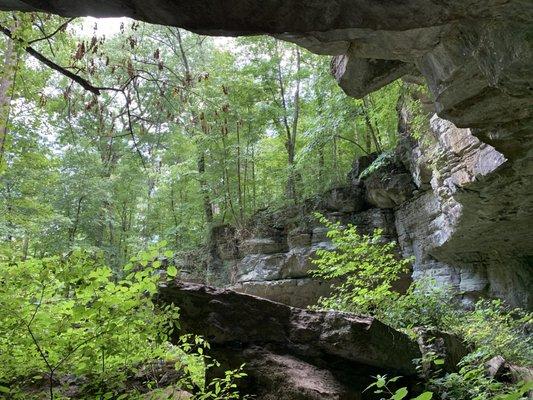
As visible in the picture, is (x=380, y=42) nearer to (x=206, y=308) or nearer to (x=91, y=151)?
(x=206, y=308)

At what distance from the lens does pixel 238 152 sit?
587 inches

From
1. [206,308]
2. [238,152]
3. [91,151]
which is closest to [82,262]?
[206,308]

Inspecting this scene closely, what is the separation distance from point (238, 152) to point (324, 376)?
434 inches

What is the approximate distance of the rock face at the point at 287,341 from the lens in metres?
4.66

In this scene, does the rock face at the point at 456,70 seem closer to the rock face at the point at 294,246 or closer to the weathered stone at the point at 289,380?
the rock face at the point at 294,246

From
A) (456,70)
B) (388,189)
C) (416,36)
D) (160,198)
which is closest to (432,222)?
(388,189)

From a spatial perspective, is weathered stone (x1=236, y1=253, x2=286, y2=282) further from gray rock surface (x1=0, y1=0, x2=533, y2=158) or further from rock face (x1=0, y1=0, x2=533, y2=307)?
gray rock surface (x1=0, y1=0, x2=533, y2=158)

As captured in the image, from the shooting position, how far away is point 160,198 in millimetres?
18297

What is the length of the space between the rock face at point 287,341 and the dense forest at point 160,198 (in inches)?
7.4

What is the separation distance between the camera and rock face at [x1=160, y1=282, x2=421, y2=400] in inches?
184

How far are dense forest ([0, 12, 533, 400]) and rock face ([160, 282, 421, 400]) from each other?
0.62ft

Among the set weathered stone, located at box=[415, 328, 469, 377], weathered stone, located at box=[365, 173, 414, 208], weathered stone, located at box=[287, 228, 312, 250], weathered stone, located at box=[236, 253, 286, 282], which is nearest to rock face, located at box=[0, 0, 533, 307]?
weathered stone, located at box=[365, 173, 414, 208]

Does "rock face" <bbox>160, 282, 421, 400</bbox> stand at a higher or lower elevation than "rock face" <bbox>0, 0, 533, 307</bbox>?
lower

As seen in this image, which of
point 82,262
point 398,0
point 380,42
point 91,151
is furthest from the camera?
point 91,151
